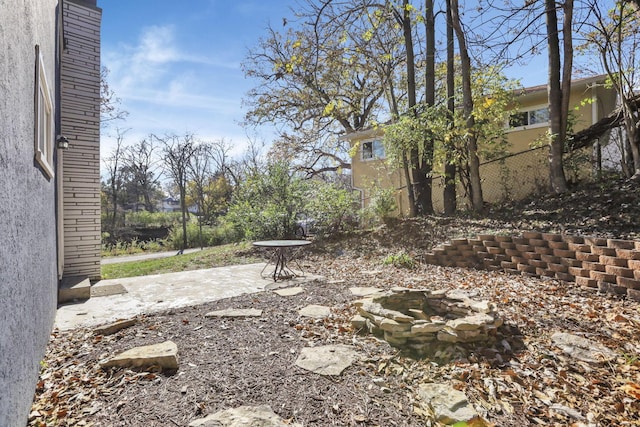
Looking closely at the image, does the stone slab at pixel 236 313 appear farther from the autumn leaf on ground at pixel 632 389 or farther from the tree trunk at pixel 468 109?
the tree trunk at pixel 468 109

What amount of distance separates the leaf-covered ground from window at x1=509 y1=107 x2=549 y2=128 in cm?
719

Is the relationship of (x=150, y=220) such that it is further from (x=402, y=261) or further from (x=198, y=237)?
(x=402, y=261)

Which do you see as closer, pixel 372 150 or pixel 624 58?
pixel 624 58

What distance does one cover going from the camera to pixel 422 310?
338 centimetres

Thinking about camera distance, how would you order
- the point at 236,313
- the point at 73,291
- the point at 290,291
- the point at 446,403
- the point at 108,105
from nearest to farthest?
the point at 446,403, the point at 236,313, the point at 73,291, the point at 290,291, the point at 108,105

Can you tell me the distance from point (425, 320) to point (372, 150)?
1036 centimetres

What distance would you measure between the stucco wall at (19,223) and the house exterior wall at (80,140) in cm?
318

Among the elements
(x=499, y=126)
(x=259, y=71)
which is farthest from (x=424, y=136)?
(x=259, y=71)

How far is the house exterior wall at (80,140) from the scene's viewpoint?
504 centimetres

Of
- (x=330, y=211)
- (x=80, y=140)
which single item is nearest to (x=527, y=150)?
(x=330, y=211)

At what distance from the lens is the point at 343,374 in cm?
221

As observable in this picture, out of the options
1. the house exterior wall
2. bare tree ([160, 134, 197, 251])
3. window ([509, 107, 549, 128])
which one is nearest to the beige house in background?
window ([509, 107, 549, 128])

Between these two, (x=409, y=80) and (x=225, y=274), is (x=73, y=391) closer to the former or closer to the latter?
(x=225, y=274)

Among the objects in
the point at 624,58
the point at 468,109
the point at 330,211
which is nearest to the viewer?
the point at 624,58
